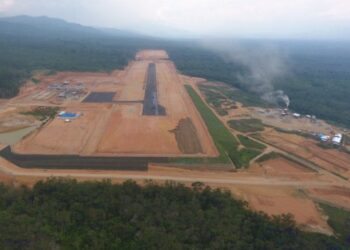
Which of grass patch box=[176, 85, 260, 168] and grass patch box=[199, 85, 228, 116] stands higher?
grass patch box=[199, 85, 228, 116]

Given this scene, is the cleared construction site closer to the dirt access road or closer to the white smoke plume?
the dirt access road

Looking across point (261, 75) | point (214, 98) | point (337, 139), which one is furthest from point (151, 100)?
point (261, 75)

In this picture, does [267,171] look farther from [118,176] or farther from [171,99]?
[171,99]

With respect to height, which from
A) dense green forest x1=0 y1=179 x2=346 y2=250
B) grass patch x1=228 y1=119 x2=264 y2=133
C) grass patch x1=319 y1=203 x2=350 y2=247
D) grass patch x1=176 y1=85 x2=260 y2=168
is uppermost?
grass patch x1=228 y1=119 x2=264 y2=133

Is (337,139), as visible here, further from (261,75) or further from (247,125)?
(261,75)

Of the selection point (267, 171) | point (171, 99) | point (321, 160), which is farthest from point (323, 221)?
point (171, 99)

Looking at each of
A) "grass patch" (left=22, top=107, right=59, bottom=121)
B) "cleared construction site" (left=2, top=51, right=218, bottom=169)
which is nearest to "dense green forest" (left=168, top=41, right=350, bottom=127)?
"cleared construction site" (left=2, top=51, right=218, bottom=169)
